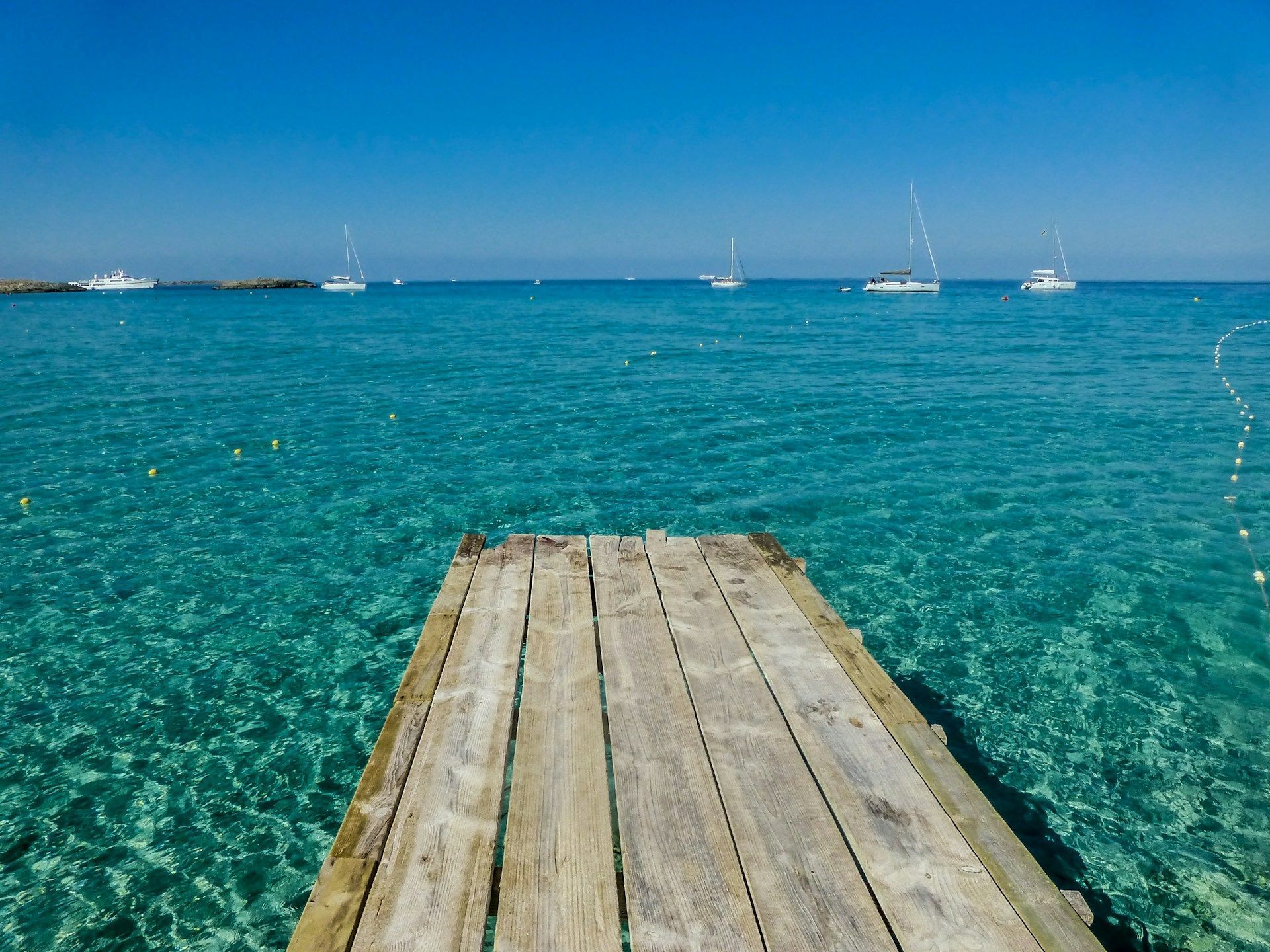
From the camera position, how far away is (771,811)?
3.27 meters

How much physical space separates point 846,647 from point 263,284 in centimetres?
20434

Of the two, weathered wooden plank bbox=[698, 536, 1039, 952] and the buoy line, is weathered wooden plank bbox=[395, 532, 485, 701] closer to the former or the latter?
weathered wooden plank bbox=[698, 536, 1039, 952]

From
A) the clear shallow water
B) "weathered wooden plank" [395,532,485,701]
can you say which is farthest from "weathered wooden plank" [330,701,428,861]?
the clear shallow water

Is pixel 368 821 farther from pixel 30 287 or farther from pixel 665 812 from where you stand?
pixel 30 287

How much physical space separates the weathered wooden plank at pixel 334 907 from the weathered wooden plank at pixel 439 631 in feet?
3.87

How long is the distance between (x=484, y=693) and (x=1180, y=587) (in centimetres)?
918

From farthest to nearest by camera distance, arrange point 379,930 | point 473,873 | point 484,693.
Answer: point 484,693 < point 473,873 < point 379,930

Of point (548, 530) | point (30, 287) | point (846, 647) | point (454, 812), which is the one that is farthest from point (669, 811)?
point (30, 287)

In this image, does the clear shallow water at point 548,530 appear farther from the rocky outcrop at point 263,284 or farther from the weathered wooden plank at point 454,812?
the rocky outcrop at point 263,284

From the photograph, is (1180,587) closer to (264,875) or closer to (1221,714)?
(1221,714)

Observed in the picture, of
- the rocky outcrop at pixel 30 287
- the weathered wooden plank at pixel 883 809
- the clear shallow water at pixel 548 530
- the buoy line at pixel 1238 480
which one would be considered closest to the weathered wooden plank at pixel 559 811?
the weathered wooden plank at pixel 883 809

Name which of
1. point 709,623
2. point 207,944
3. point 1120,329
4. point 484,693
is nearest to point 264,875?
point 207,944

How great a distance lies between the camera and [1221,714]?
260 inches

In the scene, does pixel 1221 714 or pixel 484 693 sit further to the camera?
pixel 1221 714
